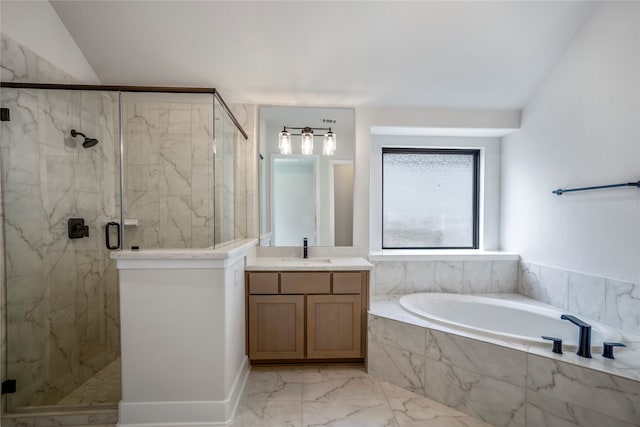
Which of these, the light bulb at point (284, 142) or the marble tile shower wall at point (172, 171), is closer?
the marble tile shower wall at point (172, 171)

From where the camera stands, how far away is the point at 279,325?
7.47 feet

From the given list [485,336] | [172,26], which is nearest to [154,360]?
[485,336]

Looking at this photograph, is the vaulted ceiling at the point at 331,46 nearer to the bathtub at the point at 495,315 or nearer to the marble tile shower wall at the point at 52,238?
the marble tile shower wall at the point at 52,238

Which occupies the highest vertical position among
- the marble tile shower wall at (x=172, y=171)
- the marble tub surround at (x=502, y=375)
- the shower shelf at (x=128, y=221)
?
the marble tile shower wall at (x=172, y=171)

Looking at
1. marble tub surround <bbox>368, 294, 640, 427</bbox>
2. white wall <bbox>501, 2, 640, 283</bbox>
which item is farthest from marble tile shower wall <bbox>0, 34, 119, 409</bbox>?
white wall <bbox>501, 2, 640, 283</bbox>

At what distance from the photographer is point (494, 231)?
3.09 m

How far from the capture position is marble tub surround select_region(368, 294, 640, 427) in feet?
4.62

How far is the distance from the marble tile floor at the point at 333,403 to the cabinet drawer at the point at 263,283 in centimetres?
64

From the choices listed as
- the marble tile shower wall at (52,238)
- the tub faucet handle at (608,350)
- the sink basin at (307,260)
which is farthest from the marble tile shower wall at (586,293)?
the marble tile shower wall at (52,238)

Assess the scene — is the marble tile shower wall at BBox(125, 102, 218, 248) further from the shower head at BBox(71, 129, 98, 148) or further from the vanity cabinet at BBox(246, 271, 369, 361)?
the vanity cabinet at BBox(246, 271, 369, 361)

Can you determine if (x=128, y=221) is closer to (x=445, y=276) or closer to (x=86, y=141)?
(x=86, y=141)

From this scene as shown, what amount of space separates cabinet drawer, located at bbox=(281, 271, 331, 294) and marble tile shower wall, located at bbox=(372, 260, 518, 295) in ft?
2.27

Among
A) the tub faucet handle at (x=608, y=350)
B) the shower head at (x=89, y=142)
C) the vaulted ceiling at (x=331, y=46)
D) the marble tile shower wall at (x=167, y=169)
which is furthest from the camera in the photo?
the marble tile shower wall at (x=167, y=169)

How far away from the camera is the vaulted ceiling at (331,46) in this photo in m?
2.01
